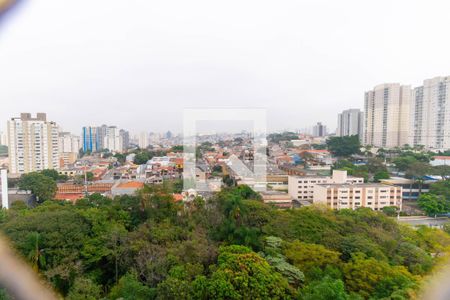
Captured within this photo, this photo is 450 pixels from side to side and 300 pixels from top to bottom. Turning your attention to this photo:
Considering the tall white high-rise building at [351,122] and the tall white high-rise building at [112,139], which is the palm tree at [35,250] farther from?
the tall white high-rise building at [351,122]

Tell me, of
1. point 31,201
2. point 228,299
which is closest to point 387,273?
point 228,299

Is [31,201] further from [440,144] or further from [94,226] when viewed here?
[440,144]

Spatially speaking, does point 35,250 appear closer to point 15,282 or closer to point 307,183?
point 15,282

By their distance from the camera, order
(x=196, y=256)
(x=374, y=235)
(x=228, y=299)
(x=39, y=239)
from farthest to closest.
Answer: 1. (x=374, y=235)
2. (x=39, y=239)
3. (x=196, y=256)
4. (x=228, y=299)

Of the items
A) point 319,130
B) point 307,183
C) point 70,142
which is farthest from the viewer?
point 319,130

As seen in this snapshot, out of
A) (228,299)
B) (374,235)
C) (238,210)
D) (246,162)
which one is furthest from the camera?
(246,162)

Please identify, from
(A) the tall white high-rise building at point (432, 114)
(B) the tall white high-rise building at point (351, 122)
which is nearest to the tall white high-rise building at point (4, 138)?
(A) the tall white high-rise building at point (432, 114)

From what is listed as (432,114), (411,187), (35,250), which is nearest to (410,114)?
(432,114)

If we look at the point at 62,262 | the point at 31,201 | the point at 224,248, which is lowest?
the point at 31,201
